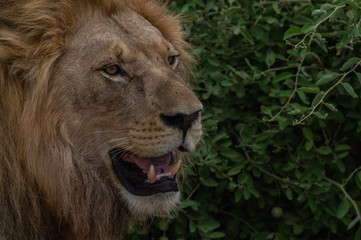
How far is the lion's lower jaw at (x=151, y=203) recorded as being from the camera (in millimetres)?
2723

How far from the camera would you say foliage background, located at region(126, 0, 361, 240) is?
3676mm

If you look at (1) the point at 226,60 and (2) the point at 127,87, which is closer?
(2) the point at 127,87

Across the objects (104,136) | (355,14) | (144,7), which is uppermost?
(355,14)

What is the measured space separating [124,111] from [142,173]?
252 millimetres

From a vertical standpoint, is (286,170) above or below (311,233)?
above

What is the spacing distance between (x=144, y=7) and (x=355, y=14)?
94 centimetres

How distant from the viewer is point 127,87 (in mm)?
2699

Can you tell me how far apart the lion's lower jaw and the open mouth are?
16 millimetres

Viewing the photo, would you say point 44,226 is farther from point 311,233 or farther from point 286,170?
point 311,233

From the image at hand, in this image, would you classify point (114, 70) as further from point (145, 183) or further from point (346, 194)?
point (346, 194)

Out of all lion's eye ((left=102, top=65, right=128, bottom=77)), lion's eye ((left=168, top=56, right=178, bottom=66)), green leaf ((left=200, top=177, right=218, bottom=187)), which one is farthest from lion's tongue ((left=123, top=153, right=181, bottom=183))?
green leaf ((left=200, top=177, right=218, bottom=187))

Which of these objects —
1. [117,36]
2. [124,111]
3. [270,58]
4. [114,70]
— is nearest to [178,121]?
[124,111]

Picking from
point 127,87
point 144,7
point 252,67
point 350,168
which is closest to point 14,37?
point 127,87

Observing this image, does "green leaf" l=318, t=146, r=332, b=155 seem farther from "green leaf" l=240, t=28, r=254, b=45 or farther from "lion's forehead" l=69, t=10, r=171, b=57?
"lion's forehead" l=69, t=10, r=171, b=57
